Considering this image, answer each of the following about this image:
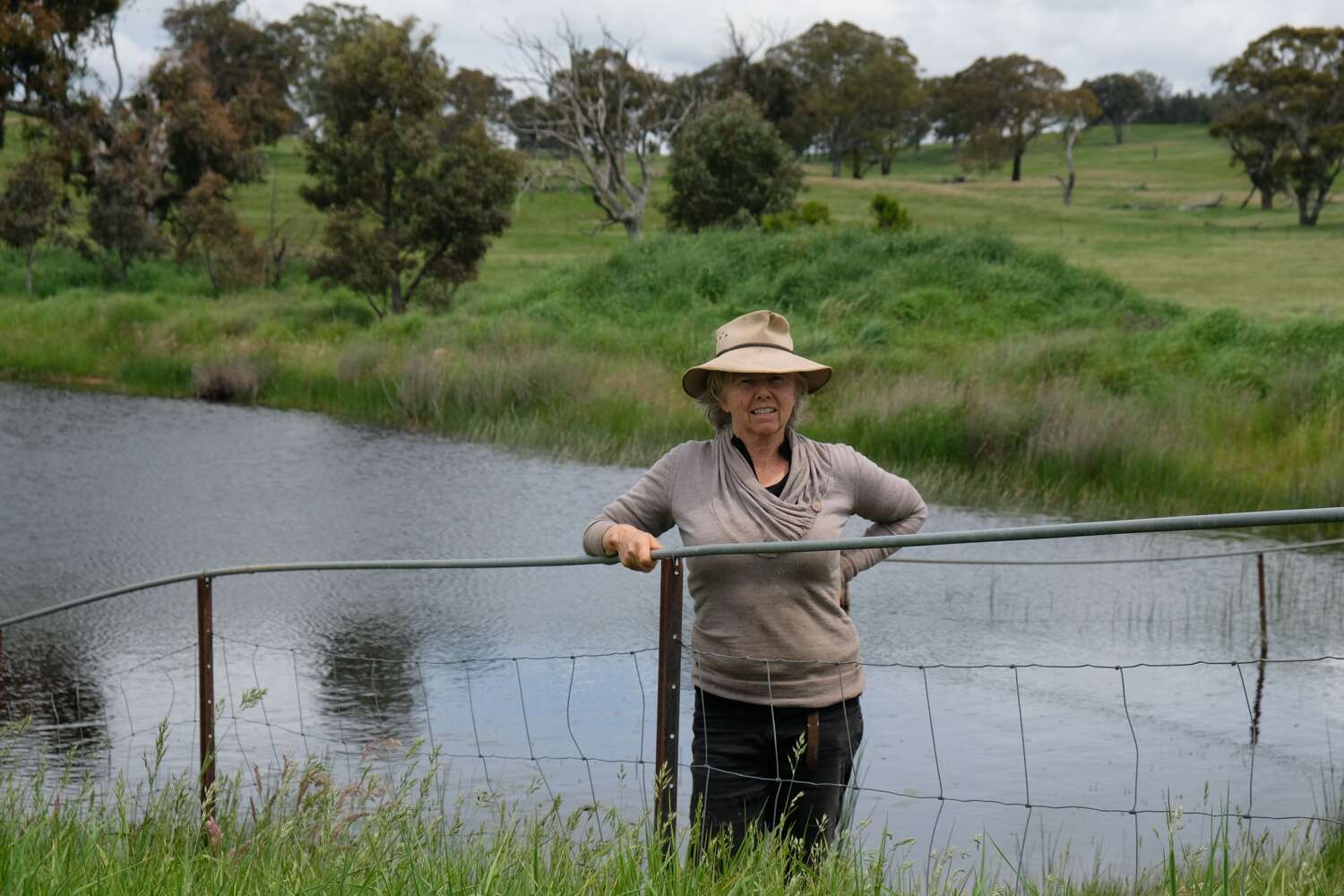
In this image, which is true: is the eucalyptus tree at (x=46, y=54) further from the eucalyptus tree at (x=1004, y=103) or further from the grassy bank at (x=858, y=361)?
the eucalyptus tree at (x=1004, y=103)

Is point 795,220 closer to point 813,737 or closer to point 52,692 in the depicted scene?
point 52,692

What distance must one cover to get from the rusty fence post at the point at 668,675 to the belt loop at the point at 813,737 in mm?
339

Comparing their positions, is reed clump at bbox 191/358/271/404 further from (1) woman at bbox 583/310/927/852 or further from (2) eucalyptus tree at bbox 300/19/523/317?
(1) woman at bbox 583/310/927/852

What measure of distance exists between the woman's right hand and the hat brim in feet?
1.31

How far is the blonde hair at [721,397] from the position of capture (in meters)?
4.12

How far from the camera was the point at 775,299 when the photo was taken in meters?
25.9

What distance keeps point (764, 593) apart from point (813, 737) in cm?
37

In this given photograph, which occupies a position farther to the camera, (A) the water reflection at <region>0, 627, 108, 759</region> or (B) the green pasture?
→ (B) the green pasture

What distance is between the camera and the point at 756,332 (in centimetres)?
408

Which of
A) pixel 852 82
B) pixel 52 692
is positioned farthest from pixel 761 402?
pixel 852 82

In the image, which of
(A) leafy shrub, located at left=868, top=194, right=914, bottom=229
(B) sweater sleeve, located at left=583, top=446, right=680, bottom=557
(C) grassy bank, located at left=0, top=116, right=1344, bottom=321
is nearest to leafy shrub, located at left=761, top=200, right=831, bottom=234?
(A) leafy shrub, located at left=868, top=194, right=914, bottom=229

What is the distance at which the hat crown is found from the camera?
13.4 ft

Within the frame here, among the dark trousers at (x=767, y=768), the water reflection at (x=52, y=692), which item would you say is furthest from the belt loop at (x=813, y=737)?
the water reflection at (x=52, y=692)

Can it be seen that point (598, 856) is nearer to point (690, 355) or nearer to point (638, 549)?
point (638, 549)
